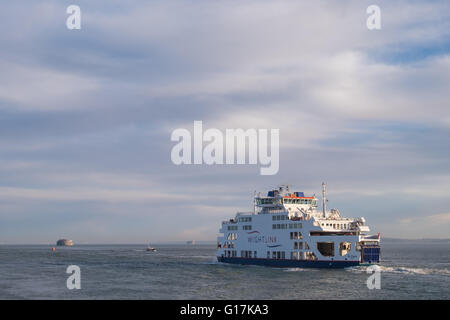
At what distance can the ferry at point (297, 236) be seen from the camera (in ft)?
238

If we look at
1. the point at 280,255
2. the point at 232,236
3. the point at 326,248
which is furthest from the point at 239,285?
the point at 232,236

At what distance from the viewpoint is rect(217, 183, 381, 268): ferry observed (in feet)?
238

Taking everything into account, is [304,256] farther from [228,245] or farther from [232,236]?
[228,245]

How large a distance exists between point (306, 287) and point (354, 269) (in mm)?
18263

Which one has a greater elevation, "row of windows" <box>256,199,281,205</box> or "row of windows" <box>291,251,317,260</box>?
"row of windows" <box>256,199,281,205</box>

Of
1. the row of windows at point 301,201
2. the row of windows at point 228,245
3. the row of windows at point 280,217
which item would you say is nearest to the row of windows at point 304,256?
the row of windows at point 280,217

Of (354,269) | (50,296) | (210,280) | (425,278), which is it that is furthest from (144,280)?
(425,278)

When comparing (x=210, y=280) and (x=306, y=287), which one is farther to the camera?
(x=210, y=280)

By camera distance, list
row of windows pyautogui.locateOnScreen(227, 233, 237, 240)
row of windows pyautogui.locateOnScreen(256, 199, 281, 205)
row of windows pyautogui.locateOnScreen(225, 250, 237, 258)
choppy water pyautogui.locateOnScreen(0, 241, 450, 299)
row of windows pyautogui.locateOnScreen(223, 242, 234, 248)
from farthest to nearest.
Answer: row of windows pyautogui.locateOnScreen(223, 242, 234, 248) < row of windows pyautogui.locateOnScreen(227, 233, 237, 240) < row of windows pyautogui.locateOnScreen(225, 250, 237, 258) < row of windows pyautogui.locateOnScreen(256, 199, 281, 205) < choppy water pyautogui.locateOnScreen(0, 241, 450, 299)

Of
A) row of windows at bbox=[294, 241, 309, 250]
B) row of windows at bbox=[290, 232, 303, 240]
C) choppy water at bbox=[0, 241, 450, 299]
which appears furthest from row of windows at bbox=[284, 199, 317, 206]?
choppy water at bbox=[0, 241, 450, 299]

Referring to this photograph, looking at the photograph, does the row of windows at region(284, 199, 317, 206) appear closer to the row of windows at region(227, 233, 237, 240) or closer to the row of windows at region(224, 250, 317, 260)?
the row of windows at region(224, 250, 317, 260)

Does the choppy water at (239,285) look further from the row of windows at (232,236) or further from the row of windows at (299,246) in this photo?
the row of windows at (232,236)
